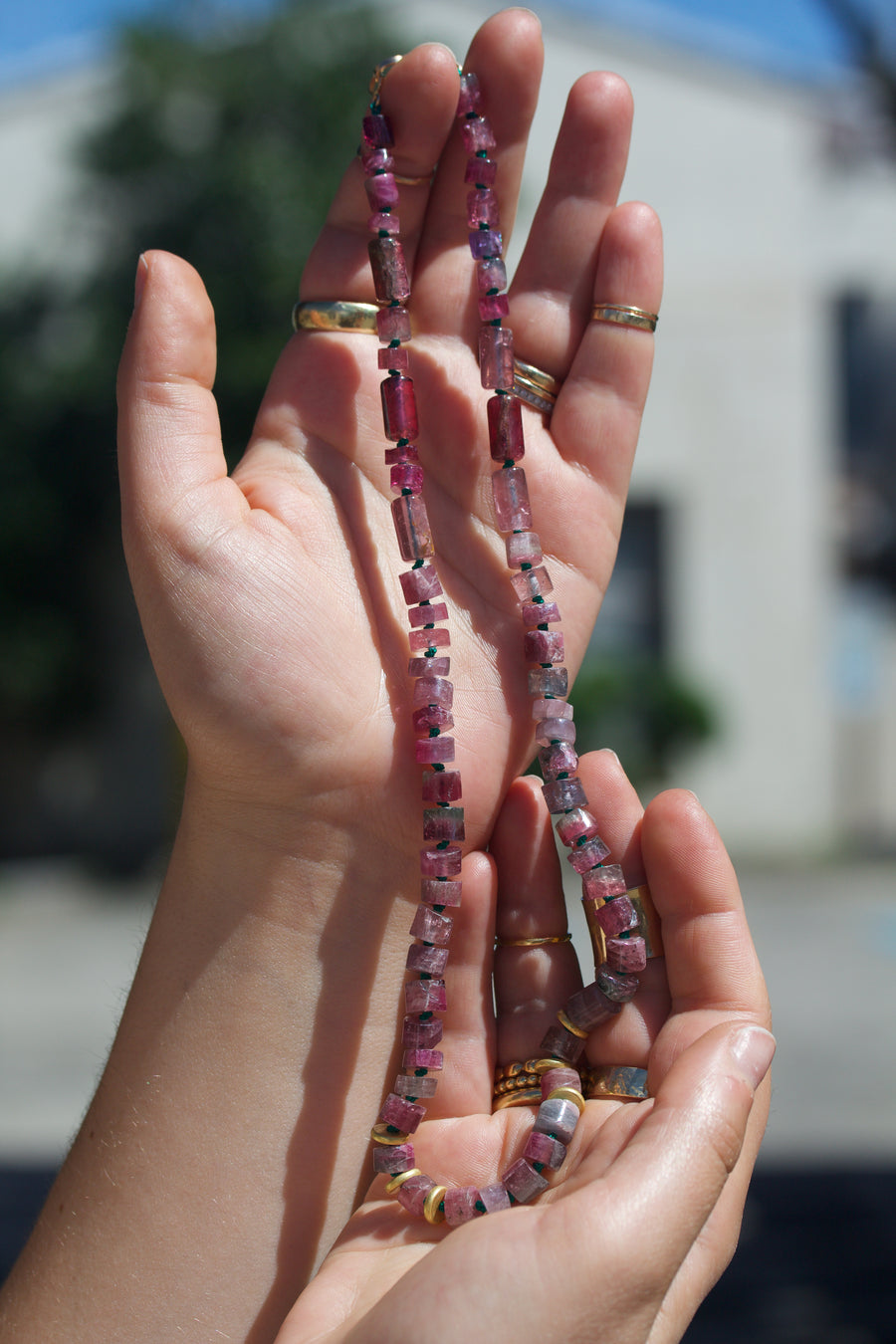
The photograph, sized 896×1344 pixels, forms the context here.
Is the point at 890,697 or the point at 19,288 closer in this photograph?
the point at 19,288

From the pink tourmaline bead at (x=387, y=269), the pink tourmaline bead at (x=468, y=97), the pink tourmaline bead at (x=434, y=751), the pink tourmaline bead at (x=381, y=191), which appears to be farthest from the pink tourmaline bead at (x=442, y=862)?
the pink tourmaline bead at (x=468, y=97)

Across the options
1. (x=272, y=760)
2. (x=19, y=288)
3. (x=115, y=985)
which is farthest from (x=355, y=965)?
(x=19, y=288)

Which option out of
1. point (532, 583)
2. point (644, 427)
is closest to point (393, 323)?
point (532, 583)

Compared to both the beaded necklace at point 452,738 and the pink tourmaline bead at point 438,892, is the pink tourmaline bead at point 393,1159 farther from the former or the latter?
the pink tourmaline bead at point 438,892

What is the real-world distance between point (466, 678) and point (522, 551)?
0.18 m

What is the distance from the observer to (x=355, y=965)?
1423mm

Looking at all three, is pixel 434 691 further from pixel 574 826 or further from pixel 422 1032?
pixel 422 1032

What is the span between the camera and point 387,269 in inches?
57.1

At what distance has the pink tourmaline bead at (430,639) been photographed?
1413mm

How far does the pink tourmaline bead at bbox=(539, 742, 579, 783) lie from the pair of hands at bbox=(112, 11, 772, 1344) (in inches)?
2.1

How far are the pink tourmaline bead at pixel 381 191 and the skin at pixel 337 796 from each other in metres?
0.07

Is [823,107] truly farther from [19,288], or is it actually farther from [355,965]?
[355,965]

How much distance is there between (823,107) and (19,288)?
18.7 feet

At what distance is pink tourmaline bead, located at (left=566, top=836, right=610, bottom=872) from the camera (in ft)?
4.49
